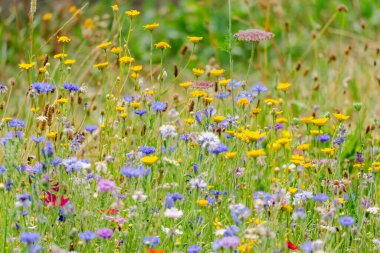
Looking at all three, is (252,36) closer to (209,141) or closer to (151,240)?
(209,141)

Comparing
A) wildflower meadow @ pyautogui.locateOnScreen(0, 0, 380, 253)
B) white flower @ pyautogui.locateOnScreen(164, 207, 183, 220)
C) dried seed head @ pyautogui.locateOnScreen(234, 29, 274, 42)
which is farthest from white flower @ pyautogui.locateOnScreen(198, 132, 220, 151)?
dried seed head @ pyautogui.locateOnScreen(234, 29, 274, 42)

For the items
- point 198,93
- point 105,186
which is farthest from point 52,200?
point 198,93

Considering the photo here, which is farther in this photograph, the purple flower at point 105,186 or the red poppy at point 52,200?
the red poppy at point 52,200

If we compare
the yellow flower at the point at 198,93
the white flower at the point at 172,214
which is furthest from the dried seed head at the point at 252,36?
the white flower at the point at 172,214

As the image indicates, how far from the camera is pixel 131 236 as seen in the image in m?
2.31

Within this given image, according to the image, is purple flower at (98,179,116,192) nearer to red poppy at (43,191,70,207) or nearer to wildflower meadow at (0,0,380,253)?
wildflower meadow at (0,0,380,253)

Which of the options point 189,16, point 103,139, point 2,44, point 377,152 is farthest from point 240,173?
point 189,16

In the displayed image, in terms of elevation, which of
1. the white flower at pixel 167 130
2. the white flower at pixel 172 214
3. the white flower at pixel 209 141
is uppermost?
the white flower at pixel 167 130

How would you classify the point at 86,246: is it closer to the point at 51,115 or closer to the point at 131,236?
the point at 131,236

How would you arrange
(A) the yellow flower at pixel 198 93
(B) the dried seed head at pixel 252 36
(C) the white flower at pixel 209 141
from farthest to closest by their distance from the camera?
(B) the dried seed head at pixel 252 36
(A) the yellow flower at pixel 198 93
(C) the white flower at pixel 209 141

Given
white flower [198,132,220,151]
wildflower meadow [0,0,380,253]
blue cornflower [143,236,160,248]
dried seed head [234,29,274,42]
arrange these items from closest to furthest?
blue cornflower [143,236,160,248], wildflower meadow [0,0,380,253], white flower [198,132,220,151], dried seed head [234,29,274,42]

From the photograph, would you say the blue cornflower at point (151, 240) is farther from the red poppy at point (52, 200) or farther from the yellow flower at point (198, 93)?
the yellow flower at point (198, 93)

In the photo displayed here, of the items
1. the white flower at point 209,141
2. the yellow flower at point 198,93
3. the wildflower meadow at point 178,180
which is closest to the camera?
the wildflower meadow at point 178,180

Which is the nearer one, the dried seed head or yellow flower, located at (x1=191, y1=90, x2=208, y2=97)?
yellow flower, located at (x1=191, y1=90, x2=208, y2=97)
